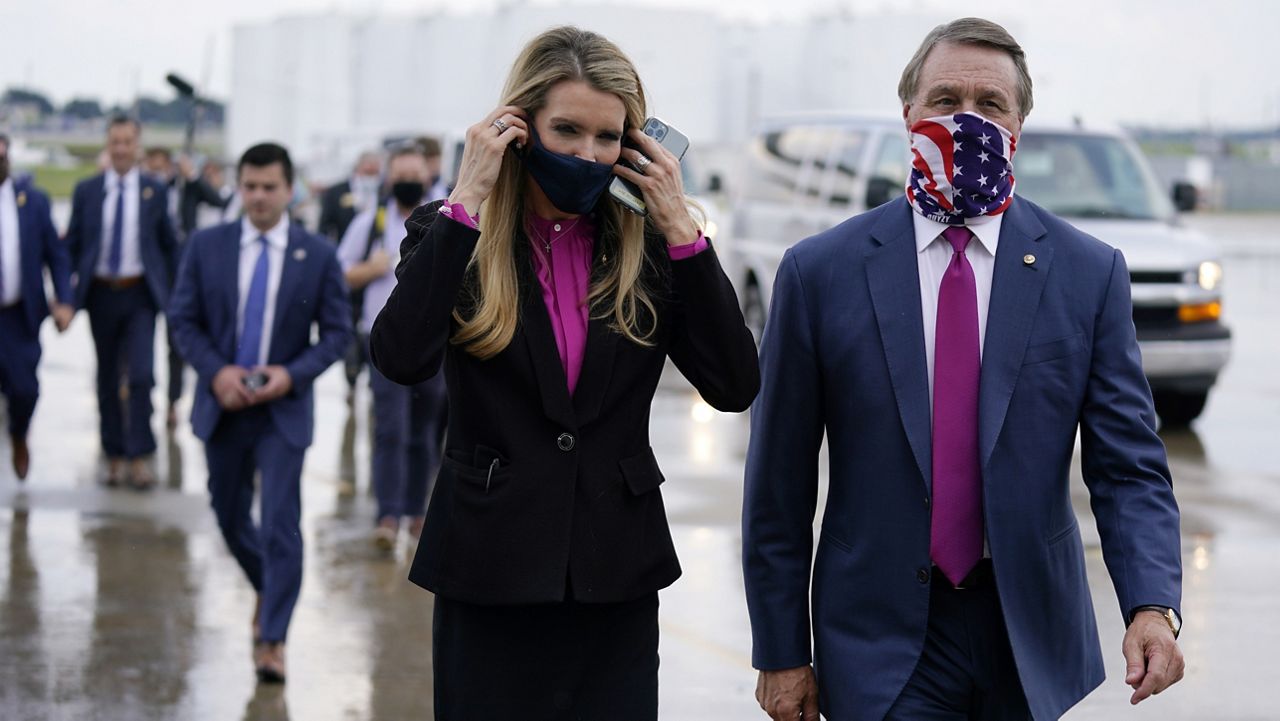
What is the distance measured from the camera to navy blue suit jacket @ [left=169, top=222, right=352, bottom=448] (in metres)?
6.36

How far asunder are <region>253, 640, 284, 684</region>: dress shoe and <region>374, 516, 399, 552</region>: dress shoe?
2.15m

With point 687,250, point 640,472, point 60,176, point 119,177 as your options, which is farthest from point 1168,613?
point 60,176

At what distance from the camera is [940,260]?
3271 millimetres

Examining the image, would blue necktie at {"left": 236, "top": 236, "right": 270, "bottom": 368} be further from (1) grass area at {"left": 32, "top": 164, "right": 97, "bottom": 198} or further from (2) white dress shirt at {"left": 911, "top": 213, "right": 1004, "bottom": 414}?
(1) grass area at {"left": 32, "top": 164, "right": 97, "bottom": 198}

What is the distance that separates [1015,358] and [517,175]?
104 cm

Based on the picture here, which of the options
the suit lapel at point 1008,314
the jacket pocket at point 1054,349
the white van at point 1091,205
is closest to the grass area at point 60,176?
the white van at point 1091,205

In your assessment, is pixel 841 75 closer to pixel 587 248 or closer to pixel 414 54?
pixel 414 54

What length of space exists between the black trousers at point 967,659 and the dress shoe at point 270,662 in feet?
11.3

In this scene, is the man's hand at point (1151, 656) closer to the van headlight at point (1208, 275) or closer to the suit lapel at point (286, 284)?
the suit lapel at point (286, 284)

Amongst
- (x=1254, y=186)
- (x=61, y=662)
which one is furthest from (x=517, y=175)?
(x=1254, y=186)

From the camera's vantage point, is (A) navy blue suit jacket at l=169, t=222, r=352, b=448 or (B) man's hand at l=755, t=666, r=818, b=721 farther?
(A) navy blue suit jacket at l=169, t=222, r=352, b=448

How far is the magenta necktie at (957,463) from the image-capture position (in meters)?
3.13

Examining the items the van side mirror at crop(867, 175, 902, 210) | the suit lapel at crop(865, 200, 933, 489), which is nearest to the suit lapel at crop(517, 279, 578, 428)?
the suit lapel at crop(865, 200, 933, 489)

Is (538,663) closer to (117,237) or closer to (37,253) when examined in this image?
(37,253)
